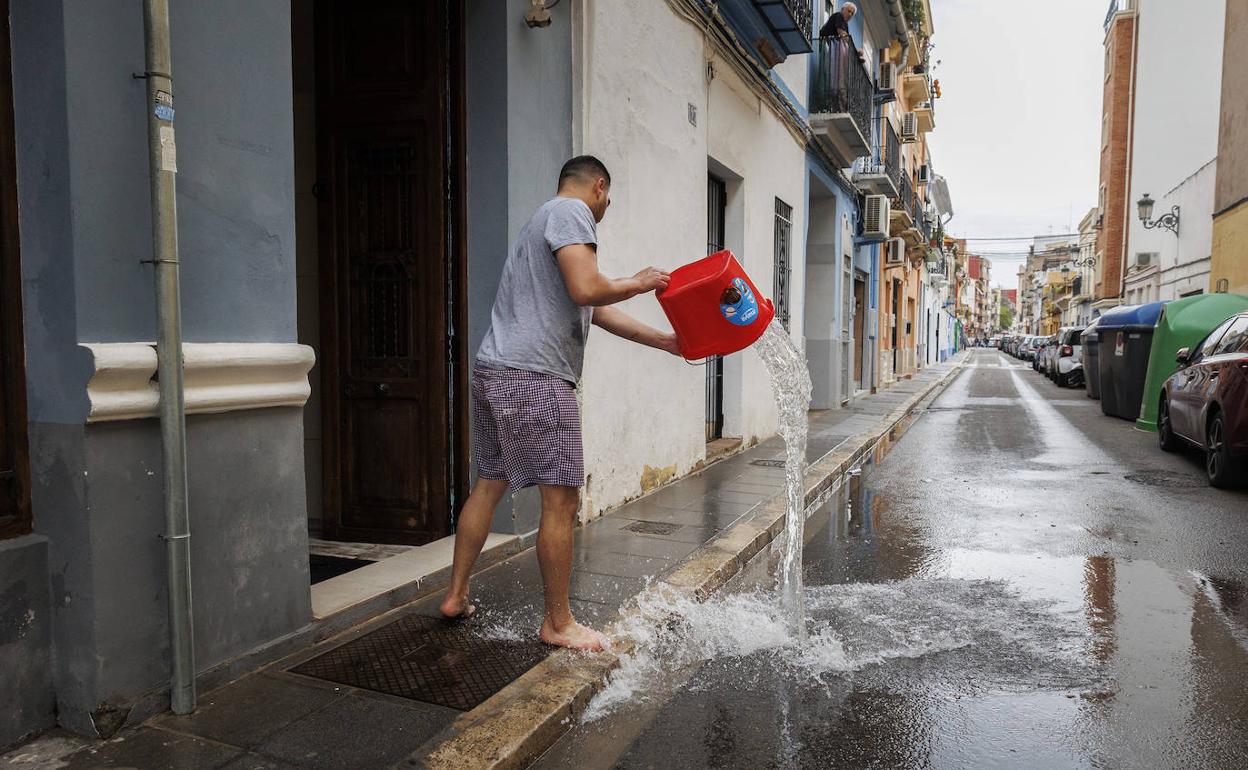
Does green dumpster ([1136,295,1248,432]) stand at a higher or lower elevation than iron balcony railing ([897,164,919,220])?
lower

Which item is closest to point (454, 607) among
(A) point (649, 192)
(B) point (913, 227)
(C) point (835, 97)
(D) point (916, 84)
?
(A) point (649, 192)

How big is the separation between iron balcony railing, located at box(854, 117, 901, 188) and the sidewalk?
1543 centimetres

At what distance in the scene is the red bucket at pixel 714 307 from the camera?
366 centimetres

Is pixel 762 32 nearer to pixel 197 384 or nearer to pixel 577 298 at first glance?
pixel 577 298

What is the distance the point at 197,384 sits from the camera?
2.91 m

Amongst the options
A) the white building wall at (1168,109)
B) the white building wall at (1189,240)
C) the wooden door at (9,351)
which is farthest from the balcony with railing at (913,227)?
the wooden door at (9,351)

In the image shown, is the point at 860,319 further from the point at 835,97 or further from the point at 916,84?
the point at 916,84

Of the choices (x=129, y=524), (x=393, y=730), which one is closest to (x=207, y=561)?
(x=129, y=524)

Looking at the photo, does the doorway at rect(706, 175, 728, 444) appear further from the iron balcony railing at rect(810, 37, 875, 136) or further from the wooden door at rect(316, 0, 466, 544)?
the wooden door at rect(316, 0, 466, 544)

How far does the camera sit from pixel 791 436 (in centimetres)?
449

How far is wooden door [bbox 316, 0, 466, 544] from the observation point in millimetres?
4977

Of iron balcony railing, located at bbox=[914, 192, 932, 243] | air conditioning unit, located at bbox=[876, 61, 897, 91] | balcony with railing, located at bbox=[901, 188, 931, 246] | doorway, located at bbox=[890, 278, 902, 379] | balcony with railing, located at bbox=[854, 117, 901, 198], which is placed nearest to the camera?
balcony with railing, located at bbox=[854, 117, 901, 198]

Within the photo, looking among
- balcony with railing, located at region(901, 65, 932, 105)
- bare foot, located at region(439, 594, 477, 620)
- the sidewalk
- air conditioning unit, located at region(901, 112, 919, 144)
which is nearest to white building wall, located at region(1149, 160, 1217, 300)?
air conditioning unit, located at region(901, 112, 919, 144)

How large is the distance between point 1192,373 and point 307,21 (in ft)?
29.5
